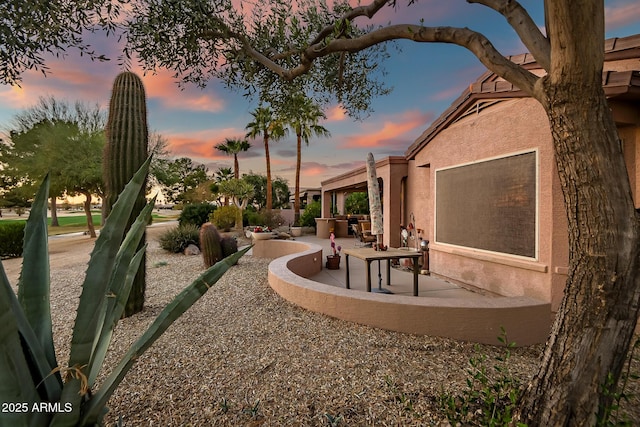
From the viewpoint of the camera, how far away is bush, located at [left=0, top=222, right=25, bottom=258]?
42.9ft

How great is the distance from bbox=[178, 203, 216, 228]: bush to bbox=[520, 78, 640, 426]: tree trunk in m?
19.4

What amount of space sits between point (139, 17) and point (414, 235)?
26.9 ft

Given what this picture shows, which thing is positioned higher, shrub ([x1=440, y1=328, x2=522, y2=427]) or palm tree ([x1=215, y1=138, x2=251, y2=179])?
palm tree ([x1=215, y1=138, x2=251, y2=179])

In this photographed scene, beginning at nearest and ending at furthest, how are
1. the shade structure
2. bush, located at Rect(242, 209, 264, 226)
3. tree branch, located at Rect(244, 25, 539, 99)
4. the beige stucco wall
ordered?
tree branch, located at Rect(244, 25, 539, 99)
the beige stucco wall
the shade structure
bush, located at Rect(242, 209, 264, 226)

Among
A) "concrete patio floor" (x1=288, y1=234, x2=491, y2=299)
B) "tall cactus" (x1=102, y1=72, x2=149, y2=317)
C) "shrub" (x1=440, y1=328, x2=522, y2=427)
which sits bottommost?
"concrete patio floor" (x1=288, y1=234, x2=491, y2=299)

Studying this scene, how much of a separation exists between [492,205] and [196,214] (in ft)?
59.2

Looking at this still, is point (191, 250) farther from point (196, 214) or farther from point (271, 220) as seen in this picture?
point (271, 220)

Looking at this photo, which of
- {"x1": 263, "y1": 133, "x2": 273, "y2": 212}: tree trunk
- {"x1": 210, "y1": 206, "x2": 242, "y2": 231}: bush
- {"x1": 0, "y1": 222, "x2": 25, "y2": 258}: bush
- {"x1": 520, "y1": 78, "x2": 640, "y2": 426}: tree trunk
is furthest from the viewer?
{"x1": 263, "y1": 133, "x2": 273, "y2": 212}: tree trunk

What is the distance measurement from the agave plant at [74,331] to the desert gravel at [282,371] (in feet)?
Result: 3.63

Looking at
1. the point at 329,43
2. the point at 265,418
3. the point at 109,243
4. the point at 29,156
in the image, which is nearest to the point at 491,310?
the point at 265,418

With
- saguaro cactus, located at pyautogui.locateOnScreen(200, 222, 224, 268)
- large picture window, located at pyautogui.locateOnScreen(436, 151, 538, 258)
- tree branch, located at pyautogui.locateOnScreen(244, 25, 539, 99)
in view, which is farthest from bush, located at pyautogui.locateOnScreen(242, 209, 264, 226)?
tree branch, located at pyautogui.locateOnScreen(244, 25, 539, 99)

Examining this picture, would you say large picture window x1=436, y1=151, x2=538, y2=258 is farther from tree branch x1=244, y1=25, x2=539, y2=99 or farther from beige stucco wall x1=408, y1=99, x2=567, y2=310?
tree branch x1=244, y1=25, x2=539, y2=99

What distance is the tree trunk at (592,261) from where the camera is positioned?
195 cm

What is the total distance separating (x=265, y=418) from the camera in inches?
97.3
